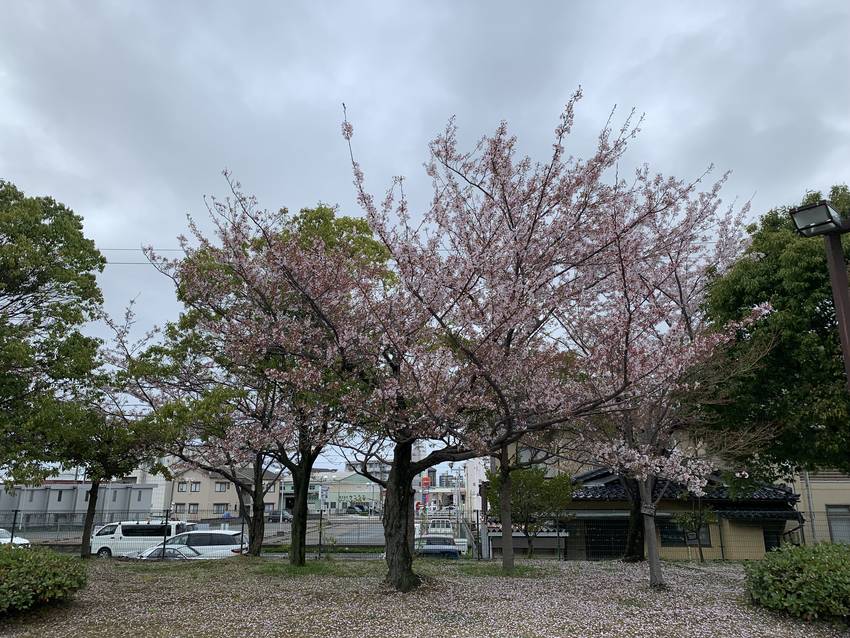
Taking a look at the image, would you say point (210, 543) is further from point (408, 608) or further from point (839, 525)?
point (839, 525)

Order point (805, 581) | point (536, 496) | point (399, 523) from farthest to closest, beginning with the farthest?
point (536, 496)
point (399, 523)
point (805, 581)

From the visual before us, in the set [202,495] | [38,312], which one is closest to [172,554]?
[38,312]

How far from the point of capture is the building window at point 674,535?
1884cm

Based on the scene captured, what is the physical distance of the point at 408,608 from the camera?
301 inches

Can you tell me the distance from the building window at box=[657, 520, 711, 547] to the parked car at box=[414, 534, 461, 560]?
6.82 meters

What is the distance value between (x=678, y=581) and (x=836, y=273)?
247 inches

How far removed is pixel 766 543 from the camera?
1906 cm

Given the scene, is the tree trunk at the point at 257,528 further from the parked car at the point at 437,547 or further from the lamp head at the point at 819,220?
the lamp head at the point at 819,220

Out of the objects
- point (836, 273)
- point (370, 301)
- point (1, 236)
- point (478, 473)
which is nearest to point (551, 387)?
point (370, 301)

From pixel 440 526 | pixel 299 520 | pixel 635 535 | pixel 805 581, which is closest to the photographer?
pixel 805 581

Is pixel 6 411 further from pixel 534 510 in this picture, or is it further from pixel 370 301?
pixel 534 510

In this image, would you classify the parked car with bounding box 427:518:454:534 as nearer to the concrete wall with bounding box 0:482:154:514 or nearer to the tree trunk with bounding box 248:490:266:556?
the tree trunk with bounding box 248:490:266:556

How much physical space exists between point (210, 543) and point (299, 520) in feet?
31.0

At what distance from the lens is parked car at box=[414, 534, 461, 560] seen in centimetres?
1984
